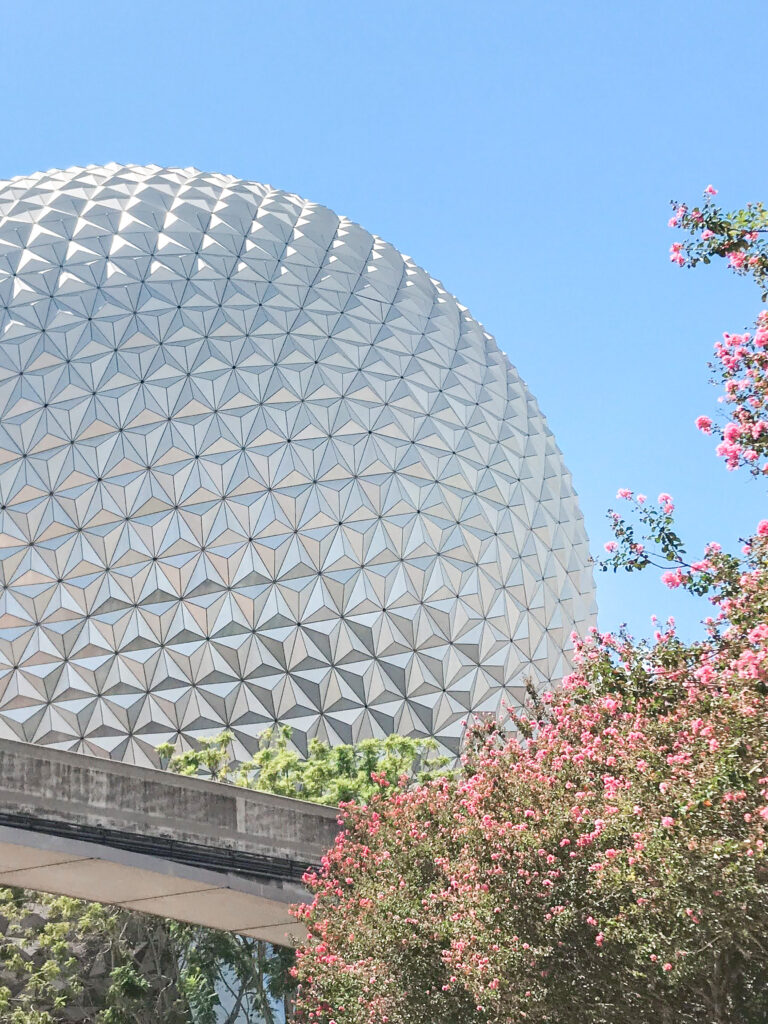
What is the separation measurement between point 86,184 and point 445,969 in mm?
27264

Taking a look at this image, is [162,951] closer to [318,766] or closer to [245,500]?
[318,766]

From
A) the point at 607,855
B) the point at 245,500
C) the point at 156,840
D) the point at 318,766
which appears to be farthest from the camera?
the point at 245,500

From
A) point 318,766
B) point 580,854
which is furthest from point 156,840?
point 580,854

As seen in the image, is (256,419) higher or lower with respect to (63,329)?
lower

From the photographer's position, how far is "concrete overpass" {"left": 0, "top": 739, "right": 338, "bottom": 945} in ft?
43.7

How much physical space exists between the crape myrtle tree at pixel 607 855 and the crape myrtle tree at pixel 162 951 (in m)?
5.57

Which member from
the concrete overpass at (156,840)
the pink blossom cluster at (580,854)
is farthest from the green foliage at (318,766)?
the pink blossom cluster at (580,854)

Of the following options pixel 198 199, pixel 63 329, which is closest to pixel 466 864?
pixel 63 329

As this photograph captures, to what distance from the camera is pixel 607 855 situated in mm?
9023

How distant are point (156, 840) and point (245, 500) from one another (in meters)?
11.7

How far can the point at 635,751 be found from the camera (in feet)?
30.4

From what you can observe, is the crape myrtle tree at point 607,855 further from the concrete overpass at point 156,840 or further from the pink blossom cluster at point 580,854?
the concrete overpass at point 156,840

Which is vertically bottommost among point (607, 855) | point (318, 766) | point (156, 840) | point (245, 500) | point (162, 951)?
point (607, 855)

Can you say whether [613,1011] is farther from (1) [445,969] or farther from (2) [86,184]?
(2) [86,184]
